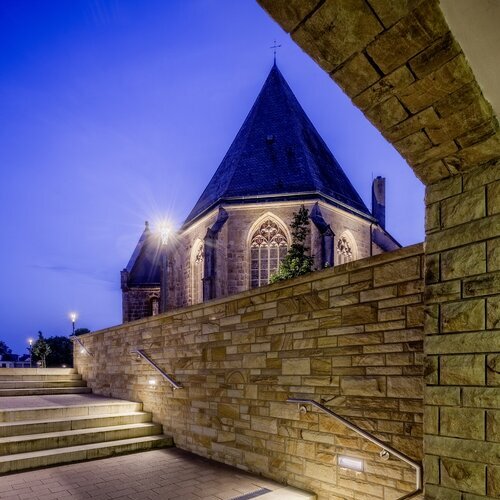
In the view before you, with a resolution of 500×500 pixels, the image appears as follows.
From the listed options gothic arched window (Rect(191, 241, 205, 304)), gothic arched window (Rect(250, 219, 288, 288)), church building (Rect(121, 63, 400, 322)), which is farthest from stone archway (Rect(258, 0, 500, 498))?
gothic arched window (Rect(191, 241, 205, 304))

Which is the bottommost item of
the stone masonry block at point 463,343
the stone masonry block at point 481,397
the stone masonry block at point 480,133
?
the stone masonry block at point 481,397

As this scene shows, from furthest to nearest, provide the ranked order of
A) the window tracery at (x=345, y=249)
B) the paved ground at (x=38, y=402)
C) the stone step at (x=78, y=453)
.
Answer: the window tracery at (x=345, y=249)
the paved ground at (x=38, y=402)
the stone step at (x=78, y=453)

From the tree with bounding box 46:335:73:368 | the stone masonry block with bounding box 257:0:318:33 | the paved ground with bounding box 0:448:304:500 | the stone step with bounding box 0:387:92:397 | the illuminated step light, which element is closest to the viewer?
the stone masonry block with bounding box 257:0:318:33

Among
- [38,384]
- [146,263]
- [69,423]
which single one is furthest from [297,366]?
[146,263]

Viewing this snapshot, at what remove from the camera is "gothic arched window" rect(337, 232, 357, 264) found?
655 inches

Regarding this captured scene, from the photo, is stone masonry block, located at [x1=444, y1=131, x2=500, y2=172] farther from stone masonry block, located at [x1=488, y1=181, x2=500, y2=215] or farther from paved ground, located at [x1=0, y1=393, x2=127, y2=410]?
paved ground, located at [x1=0, y1=393, x2=127, y2=410]

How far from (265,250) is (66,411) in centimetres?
1042

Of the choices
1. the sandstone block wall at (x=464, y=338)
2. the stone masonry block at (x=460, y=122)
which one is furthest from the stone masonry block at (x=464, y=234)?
the stone masonry block at (x=460, y=122)

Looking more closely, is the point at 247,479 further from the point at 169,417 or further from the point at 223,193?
the point at 223,193

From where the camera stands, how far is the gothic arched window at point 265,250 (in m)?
15.8

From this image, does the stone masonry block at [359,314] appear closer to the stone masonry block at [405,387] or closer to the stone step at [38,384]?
the stone masonry block at [405,387]

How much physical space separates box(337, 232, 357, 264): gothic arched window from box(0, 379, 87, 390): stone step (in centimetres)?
1075

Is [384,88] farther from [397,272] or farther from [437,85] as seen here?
[397,272]

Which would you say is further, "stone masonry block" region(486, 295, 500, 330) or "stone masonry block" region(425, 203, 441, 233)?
"stone masonry block" region(425, 203, 441, 233)
